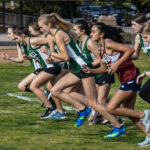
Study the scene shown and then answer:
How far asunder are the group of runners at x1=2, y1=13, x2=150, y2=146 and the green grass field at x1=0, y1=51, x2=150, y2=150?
0.82 feet

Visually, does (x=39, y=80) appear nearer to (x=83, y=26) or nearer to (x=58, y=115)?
(x=58, y=115)

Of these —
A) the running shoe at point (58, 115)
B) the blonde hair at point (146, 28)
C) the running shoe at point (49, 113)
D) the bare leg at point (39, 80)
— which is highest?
the blonde hair at point (146, 28)

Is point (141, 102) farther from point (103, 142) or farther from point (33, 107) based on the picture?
point (103, 142)

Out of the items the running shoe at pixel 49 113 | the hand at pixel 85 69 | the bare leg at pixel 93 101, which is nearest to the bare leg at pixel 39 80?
the running shoe at pixel 49 113

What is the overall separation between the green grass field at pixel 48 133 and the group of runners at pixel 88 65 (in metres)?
0.25

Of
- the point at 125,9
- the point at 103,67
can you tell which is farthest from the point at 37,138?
the point at 125,9

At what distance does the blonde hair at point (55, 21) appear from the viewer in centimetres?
927

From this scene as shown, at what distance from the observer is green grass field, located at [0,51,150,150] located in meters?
8.16

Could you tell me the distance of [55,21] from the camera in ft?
30.6

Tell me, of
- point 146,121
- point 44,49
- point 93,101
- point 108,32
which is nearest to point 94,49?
point 108,32

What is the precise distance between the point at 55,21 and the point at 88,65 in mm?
904

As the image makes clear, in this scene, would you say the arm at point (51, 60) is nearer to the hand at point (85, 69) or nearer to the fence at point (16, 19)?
the hand at point (85, 69)

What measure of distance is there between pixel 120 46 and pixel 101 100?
6.27ft

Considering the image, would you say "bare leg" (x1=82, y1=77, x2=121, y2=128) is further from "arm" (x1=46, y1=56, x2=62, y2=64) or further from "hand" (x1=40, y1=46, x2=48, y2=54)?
"hand" (x1=40, y1=46, x2=48, y2=54)
